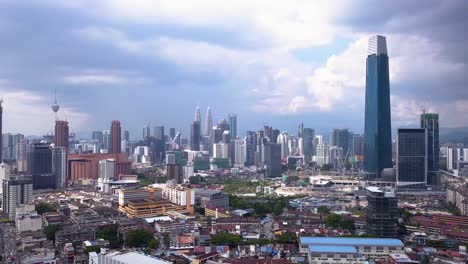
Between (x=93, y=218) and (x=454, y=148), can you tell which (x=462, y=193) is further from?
(x=93, y=218)

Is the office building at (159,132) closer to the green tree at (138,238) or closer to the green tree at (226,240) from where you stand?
the green tree at (138,238)

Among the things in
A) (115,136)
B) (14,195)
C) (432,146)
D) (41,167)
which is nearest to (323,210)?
(432,146)

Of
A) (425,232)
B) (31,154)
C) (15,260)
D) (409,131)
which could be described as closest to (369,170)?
(409,131)

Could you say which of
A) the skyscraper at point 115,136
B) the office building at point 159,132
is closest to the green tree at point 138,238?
the skyscraper at point 115,136

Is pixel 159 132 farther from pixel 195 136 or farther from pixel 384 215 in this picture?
pixel 384 215

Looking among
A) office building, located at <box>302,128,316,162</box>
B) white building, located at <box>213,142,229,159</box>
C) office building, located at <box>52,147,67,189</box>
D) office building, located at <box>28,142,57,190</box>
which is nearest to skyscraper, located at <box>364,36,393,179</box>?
office building, located at <box>302,128,316,162</box>
